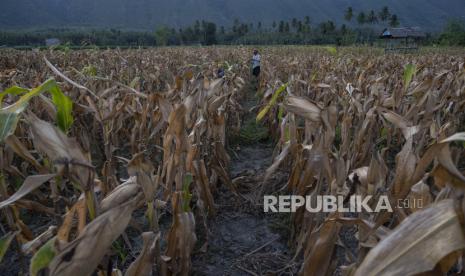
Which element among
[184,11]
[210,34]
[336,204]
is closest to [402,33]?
[210,34]

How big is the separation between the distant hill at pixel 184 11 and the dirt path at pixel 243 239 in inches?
5205

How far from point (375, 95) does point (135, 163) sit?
9.37 feet

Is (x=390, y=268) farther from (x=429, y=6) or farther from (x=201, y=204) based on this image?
(x=429, y=6)

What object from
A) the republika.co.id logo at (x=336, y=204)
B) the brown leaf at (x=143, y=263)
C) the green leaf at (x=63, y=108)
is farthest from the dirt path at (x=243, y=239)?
the green leaf at (x=63, y=108)

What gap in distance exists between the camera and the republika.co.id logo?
1.42 metres

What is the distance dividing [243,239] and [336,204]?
105 centimetres

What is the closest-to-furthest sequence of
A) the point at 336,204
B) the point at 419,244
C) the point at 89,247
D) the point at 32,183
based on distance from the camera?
the point at 419,244
the point at 89,247
the point at 32,183
the point at 336,204

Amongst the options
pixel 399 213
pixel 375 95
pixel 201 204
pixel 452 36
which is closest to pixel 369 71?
pixel 375 95

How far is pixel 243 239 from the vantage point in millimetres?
2545

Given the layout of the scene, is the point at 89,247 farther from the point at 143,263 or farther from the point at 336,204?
the point at 336,204

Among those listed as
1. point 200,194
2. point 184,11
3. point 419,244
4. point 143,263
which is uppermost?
point 184,11

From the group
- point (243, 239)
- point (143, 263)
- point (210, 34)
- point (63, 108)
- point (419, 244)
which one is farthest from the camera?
point (210, 34)

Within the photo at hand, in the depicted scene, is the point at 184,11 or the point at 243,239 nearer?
the point at 243,239

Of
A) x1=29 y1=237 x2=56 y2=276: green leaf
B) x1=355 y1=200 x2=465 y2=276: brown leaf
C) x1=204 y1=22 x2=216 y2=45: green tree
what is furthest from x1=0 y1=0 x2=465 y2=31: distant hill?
x1=355 y1=200 x2=465 y2=276: brown leaf
